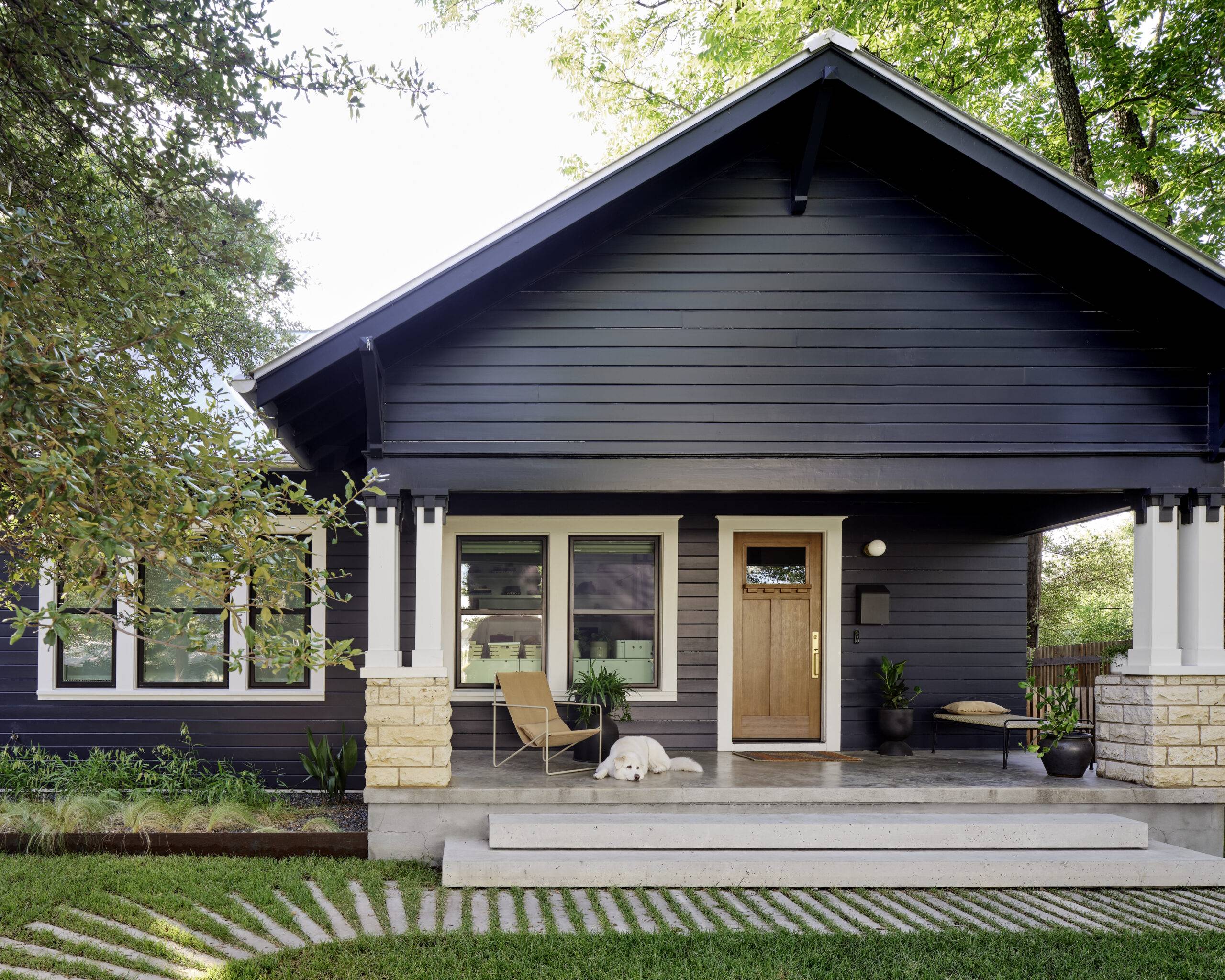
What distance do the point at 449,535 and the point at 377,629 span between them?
6.51ft

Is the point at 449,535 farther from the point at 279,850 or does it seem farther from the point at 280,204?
the point at 280,204

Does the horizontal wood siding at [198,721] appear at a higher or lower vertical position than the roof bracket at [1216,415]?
lower

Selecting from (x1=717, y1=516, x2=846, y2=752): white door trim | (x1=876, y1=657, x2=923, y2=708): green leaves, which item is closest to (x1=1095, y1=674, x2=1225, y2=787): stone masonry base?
(x1=876, y1=657, x2=923, y2=708): green leaves

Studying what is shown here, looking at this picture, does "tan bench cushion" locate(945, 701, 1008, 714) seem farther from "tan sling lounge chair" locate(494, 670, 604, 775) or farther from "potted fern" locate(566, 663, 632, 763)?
"tan sling lounge chair" locate(494, 670, 604, 775)

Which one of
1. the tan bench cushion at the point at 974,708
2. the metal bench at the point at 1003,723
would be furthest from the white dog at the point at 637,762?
the tan bench cushion at the point at 974,708

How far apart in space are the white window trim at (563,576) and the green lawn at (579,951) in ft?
9.45

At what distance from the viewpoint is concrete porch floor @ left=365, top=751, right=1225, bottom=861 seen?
5707 millimetres

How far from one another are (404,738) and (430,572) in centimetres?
107

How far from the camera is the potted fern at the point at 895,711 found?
746cm

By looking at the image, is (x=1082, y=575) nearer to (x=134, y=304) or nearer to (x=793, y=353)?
(x=793, y=353)

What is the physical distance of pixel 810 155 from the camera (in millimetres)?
5883

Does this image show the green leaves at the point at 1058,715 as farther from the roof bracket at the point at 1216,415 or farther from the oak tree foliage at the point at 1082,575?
the oak tree foliage at the point at 1082,575

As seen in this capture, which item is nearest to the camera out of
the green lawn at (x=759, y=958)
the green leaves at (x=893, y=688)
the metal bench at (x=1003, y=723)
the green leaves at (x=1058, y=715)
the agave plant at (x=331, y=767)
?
the green lawn at (x=759, y=958)

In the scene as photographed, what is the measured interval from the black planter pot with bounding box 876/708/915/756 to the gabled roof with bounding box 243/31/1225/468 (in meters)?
3.76
